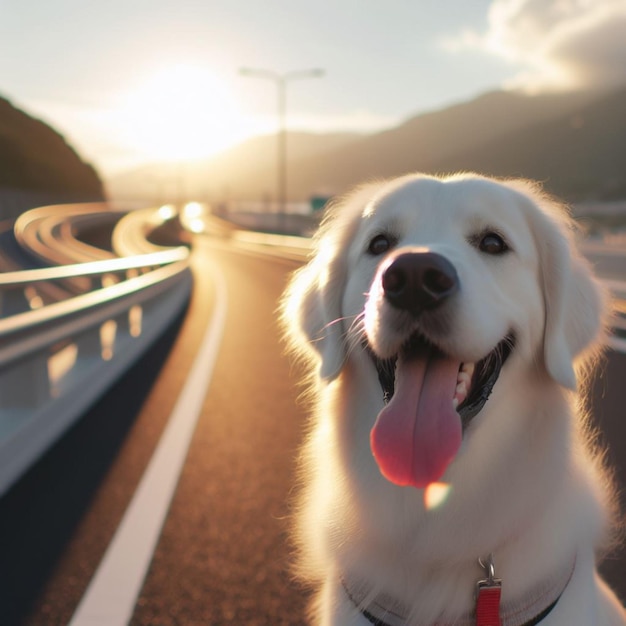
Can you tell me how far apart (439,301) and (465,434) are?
52cm

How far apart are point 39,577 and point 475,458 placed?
238 cm

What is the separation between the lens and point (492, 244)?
2959 mm

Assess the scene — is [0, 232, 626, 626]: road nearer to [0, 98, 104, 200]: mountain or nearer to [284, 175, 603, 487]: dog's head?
[284, 175, 603, 487]: dog's head

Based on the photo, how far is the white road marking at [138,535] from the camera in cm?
339

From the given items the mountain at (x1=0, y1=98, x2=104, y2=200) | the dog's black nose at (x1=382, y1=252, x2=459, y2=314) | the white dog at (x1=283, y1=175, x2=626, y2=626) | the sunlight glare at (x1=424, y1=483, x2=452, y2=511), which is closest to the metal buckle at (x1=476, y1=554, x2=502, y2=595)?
the white dog at (x1=283, y1=175, x2=626, y2=626)

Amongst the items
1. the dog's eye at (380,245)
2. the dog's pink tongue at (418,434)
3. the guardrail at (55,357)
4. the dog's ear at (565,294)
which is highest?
Result: the dog's eye at (380,245)

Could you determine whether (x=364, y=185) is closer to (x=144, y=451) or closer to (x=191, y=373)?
(x=144, y=451)

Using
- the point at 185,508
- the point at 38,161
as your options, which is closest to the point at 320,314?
the point at 185,508

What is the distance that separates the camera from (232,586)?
367 centimetres

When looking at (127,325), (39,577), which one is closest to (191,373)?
(127,325)

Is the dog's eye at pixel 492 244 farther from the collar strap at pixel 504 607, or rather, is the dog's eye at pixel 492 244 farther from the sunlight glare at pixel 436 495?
the collar strap at pixel 504 607

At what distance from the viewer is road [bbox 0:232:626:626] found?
3.51m

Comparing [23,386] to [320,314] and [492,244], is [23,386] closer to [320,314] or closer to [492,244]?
[320,314]

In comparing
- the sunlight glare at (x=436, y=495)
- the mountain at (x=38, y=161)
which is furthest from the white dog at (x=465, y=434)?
the mountain at (x=38, y=161)
